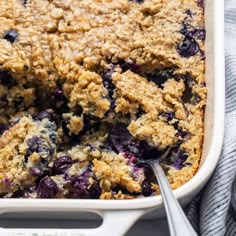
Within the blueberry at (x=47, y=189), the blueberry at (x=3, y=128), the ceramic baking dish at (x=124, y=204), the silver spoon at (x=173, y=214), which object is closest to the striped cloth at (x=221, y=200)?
the ceramic baking dish at (x=124, y=204)

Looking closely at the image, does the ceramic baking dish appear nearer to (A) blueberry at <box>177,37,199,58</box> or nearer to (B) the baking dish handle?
(B) the baking dish handle

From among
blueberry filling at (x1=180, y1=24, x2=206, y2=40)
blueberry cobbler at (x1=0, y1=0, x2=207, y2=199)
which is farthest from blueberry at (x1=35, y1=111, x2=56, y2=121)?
blueberry filling at (x1=180, y1=24, x2=206, y2=40)

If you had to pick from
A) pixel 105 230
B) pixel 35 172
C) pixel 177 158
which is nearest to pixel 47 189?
pixel 35 172

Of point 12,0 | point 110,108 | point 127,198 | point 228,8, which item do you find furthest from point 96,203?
point 228,8

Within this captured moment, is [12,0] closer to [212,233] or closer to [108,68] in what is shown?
[108,68]

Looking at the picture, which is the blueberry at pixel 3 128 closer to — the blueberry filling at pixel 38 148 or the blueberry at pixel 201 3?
the blueberry filling at pixel 38 148

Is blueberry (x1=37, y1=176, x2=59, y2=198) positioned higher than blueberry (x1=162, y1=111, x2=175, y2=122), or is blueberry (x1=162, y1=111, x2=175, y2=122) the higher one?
blueberry (x1=162, y1=111, x2=175, y2=122)
